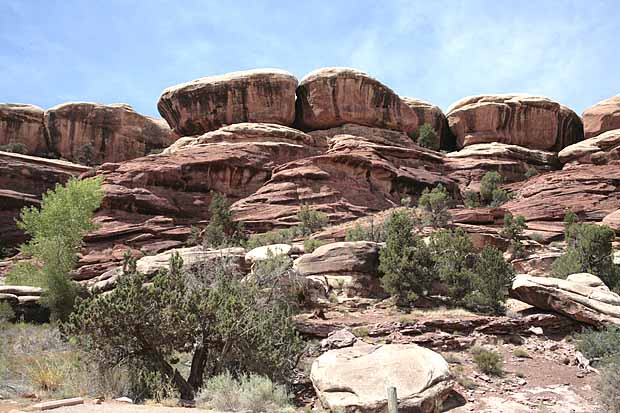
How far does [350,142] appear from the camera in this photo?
3972 centimetres

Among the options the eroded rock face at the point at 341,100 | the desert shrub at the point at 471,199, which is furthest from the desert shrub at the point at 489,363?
the eroded rock face at the point at 341,100

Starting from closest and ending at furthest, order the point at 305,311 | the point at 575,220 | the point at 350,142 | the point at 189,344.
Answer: the point at 189,344
the point at 305,311
the point at 575,220
the point at 350,142

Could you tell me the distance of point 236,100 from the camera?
140ft

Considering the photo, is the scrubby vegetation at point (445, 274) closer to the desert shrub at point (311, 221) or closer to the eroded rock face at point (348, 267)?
the eroded rock face at point (348, 267)

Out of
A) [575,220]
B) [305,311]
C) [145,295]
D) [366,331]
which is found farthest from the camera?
[575,220]

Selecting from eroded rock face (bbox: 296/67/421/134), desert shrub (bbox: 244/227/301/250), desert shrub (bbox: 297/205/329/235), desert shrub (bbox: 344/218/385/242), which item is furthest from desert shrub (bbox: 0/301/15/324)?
eroded rock face (bbox: 296/67/421/134)

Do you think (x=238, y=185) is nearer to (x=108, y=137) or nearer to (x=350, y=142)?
(x=350, y=142)

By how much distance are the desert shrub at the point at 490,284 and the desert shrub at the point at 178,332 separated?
8.04m

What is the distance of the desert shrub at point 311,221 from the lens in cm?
2955

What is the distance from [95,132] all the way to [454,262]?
126 feet

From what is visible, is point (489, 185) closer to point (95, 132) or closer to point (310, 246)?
point (310, 246)

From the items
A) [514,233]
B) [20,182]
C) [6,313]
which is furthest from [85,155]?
[514,233]

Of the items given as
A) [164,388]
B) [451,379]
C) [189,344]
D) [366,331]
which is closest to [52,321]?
[189,344]

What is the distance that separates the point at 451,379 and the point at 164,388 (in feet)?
20.6
